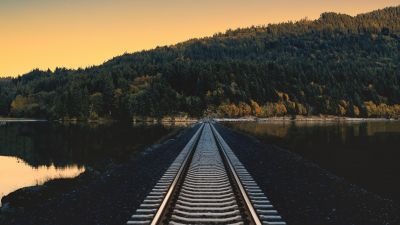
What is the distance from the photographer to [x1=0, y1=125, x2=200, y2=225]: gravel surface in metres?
14.7

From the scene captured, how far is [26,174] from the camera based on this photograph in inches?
1283

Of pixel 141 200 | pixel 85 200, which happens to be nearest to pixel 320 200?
pixel 141 200

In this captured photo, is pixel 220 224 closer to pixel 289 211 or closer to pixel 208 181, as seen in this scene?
pixel 289 211

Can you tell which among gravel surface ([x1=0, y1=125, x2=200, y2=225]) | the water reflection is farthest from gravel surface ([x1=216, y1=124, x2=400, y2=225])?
the water reflection

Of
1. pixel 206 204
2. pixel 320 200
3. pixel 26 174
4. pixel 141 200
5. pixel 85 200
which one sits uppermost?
pixel 206 204

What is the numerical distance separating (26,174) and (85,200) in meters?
17.2

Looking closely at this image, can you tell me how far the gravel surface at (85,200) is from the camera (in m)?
14.7

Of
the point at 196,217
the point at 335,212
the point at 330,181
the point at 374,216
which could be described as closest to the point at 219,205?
the point at 196,217

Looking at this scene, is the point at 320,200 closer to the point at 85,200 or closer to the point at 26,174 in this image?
the point at 85,200

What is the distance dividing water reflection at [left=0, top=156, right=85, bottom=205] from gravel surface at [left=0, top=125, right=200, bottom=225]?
12.9ft

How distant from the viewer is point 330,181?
24.3 m

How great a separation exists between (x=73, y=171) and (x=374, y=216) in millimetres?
24477

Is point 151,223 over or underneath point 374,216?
over

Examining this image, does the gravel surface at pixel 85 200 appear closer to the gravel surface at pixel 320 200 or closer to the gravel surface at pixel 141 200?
the gravel surface at pixel 141 200
